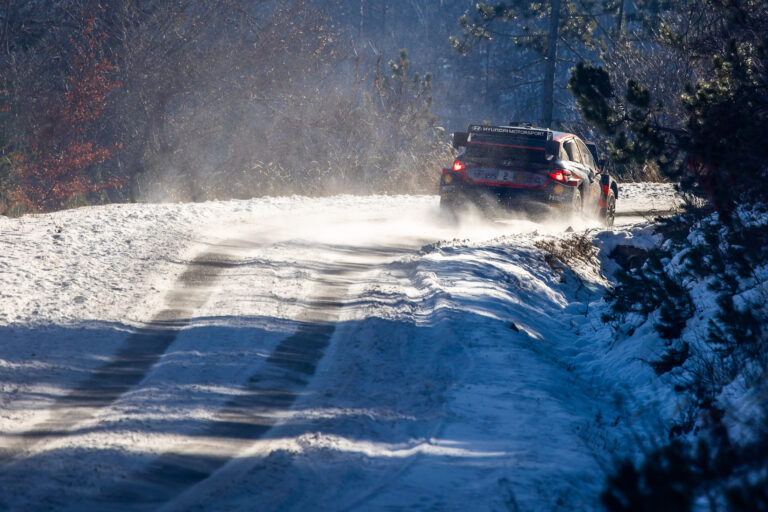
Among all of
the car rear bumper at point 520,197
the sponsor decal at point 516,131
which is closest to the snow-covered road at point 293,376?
the car rear bumper at point 520,197

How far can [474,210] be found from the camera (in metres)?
13.0

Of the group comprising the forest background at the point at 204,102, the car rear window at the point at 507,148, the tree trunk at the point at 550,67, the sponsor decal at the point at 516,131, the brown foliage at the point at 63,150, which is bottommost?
the car rear window at the point at 507,148

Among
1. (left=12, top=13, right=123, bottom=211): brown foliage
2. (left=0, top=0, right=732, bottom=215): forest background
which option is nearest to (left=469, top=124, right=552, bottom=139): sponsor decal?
(left=0, top=0, right=732, bottom=215): forest background

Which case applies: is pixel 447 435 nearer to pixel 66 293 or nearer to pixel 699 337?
pixel 699 337

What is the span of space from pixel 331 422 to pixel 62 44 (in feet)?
66.5

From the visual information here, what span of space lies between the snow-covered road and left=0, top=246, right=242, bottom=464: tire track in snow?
0.02 meters

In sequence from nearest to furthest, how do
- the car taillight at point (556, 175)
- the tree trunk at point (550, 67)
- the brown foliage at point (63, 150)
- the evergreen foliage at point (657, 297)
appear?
the evergreen foliage at point (657, 297) → the car taillight at point (556, 175) → the brown foliage at point (63, 150) → the tree trunk at point (550, 67)

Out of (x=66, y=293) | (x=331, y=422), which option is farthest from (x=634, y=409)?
(x=66, y=293)

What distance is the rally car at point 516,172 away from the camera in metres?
12.4

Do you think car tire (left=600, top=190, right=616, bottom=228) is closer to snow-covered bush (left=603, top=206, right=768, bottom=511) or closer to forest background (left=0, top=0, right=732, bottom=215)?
forest background (left=0, top=0, right=732, bottom=215)

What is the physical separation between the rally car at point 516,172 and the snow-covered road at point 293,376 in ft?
5.99

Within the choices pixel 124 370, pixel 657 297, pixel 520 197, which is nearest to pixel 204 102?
pixel 520 197

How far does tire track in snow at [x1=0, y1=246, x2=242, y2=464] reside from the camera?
4.81 metres

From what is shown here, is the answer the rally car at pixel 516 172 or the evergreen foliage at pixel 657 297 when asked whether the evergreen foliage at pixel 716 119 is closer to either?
the evergreen foliage at pixel 657 297
